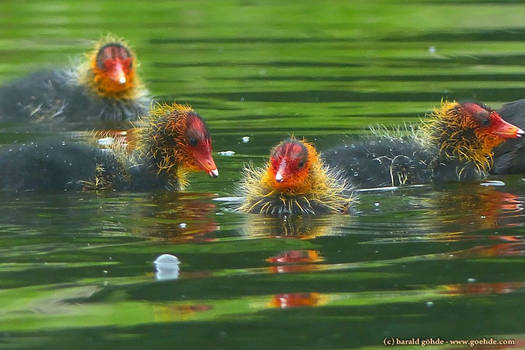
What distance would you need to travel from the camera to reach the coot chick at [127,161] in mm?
8508

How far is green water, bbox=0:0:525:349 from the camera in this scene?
5.60 meters

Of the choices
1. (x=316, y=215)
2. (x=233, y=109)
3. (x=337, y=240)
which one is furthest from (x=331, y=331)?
(x=233, y=109)

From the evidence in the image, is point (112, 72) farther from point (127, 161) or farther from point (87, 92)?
point (127, 161)

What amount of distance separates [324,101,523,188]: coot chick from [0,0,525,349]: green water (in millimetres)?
235

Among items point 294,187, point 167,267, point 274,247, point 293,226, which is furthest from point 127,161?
point 167,267

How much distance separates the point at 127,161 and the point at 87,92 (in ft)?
10.7

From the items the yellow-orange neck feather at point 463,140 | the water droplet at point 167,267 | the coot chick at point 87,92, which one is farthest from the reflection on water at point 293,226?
the coot chick at point 87,92

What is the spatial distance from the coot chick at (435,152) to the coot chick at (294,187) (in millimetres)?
816

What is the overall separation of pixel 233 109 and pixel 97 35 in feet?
14.6

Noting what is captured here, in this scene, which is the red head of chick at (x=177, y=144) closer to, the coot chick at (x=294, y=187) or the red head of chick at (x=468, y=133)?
the coot chick at (x=294, y=187)

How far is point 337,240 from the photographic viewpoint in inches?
279

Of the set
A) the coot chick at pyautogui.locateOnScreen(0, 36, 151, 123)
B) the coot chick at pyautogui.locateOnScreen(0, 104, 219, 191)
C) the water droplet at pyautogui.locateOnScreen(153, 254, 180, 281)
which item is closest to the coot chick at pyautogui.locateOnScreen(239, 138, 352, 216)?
the coot chick at pyautogui.locateOnScreen(0, 104, 219, 191)

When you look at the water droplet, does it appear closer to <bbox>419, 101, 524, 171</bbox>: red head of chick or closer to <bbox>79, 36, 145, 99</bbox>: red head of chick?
<bbox>419, 101, 524, 171</bbox>: red head of chick

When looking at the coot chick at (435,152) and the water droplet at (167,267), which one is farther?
the coot chick at (435,152)
